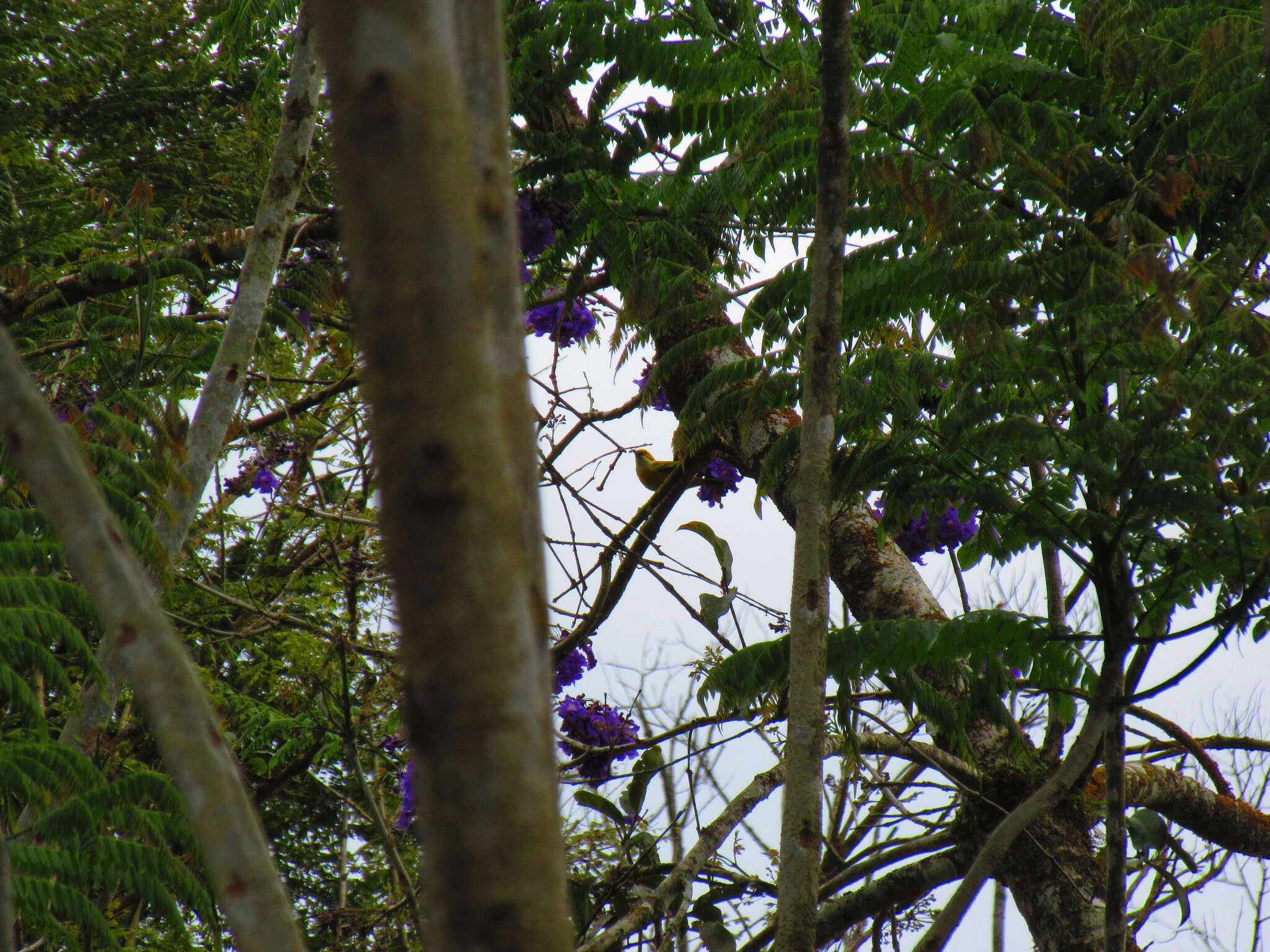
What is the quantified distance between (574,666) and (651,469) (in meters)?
0.87

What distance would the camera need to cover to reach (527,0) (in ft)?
9.88

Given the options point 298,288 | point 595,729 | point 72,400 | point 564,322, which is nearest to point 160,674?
point 595,729

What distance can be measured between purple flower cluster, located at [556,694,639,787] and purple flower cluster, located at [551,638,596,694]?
0.13m

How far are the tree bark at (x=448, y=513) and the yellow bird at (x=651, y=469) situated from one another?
11.0 feet

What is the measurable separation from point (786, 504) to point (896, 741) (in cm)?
84

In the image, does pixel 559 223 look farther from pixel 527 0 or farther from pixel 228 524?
pixel 228 524

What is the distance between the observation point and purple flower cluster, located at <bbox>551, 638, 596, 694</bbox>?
343 cm

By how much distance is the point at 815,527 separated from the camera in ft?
4.44

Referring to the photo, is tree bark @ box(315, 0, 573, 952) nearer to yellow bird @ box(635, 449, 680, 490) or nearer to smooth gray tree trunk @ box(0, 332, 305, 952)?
smooth gray tree trunk @ box(0, 332, 305, 952)

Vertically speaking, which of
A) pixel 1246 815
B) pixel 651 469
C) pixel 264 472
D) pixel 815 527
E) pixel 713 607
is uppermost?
pixel 264 472

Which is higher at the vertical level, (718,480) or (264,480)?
(264,480)

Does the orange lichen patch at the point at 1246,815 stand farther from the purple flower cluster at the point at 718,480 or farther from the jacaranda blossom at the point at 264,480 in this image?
the jacaranda blossom at the point at 264,480

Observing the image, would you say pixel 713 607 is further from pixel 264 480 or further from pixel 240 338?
pixel 264 480

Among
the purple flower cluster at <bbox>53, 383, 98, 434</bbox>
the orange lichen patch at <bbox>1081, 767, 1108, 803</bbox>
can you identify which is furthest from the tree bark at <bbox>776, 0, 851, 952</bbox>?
the purple flower cluster at <bbox>53, 383, 98, 434</bbox>
